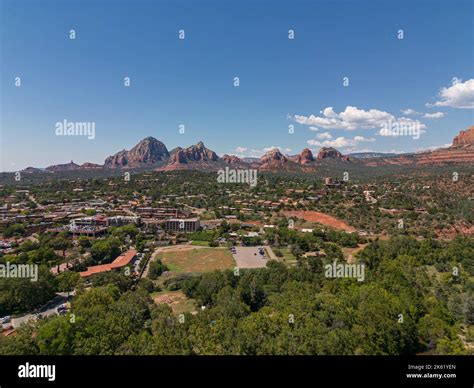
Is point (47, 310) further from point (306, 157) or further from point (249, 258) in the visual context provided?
point (306, 157)

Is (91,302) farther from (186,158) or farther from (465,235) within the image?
(186,158)

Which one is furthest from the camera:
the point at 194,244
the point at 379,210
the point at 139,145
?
the point at 139,145

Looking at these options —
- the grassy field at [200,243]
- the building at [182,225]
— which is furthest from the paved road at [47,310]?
the building at [182,225]

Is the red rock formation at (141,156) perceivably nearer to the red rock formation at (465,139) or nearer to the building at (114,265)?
the building at (114,265)

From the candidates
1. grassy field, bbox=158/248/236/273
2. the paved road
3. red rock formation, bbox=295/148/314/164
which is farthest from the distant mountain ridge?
the paved road

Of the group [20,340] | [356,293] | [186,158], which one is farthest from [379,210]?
[186,158]

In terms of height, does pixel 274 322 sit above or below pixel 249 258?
above

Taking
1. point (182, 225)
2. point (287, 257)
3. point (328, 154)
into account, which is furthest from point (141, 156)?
point (287, 257)
